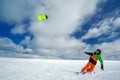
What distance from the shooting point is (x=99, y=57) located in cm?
1134

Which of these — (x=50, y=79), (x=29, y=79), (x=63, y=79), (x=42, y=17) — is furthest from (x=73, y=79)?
(x=42, y=17)

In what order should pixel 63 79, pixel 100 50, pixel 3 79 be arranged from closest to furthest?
pixel 3 79 < pixel 63 79 < pixel 100 50

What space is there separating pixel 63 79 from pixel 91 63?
4516 mm

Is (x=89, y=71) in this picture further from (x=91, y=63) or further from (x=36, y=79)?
(x=36, y=79)

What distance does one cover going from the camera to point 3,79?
22.0ft

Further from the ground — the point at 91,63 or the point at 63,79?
the point at 91,63

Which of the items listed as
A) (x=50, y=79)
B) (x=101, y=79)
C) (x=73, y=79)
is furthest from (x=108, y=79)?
(x=50, y=79)

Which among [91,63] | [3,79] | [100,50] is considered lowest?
[3,79]

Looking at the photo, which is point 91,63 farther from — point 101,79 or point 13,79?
point 13,79

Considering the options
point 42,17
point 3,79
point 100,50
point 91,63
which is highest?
point 42,17

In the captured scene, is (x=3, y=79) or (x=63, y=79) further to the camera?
(x=63, y=79)

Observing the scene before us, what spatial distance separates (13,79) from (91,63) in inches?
247

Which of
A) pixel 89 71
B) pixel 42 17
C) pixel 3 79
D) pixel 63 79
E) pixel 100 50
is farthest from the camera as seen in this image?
pixel 42 17

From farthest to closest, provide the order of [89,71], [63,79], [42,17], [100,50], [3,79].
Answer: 1. [42,17]
2. [100,50]
3. [89,71]
4. [63,79]
5. [3,79]
